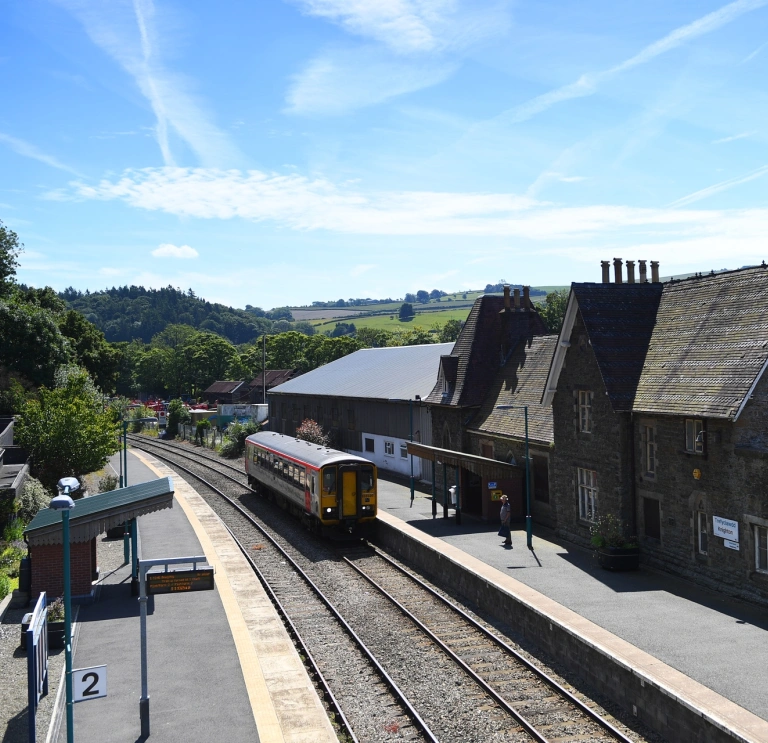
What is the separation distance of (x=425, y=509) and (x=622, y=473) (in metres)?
→ 11.6

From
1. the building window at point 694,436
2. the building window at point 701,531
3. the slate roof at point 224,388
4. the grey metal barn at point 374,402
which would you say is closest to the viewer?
the building window at point 694,436

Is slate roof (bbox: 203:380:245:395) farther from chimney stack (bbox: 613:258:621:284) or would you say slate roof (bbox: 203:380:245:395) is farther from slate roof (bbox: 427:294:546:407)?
chimney stack (bbox: 613:258:621:284)

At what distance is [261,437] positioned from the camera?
39.7 metres

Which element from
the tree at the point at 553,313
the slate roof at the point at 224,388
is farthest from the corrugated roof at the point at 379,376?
the slate roof at the point at 224,388

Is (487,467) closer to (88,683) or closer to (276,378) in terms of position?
(88,683)

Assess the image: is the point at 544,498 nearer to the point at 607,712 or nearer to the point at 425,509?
the point at 425,509

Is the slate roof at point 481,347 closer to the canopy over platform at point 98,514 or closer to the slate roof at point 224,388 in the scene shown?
the canopy over platform at point 98,514

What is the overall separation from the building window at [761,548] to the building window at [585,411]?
266 inches

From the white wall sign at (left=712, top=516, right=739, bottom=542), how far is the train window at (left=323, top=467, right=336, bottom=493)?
13.2 meters

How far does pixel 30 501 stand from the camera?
31.3 m

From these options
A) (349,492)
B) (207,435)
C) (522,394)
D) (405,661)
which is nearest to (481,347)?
(522,394)

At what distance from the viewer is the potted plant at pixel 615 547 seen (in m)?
21.4

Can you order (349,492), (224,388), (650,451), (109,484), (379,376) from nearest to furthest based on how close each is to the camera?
(650,451), (349,492), (109,484), (379,376), (224,388)

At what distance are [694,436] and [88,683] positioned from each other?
49.9ft
